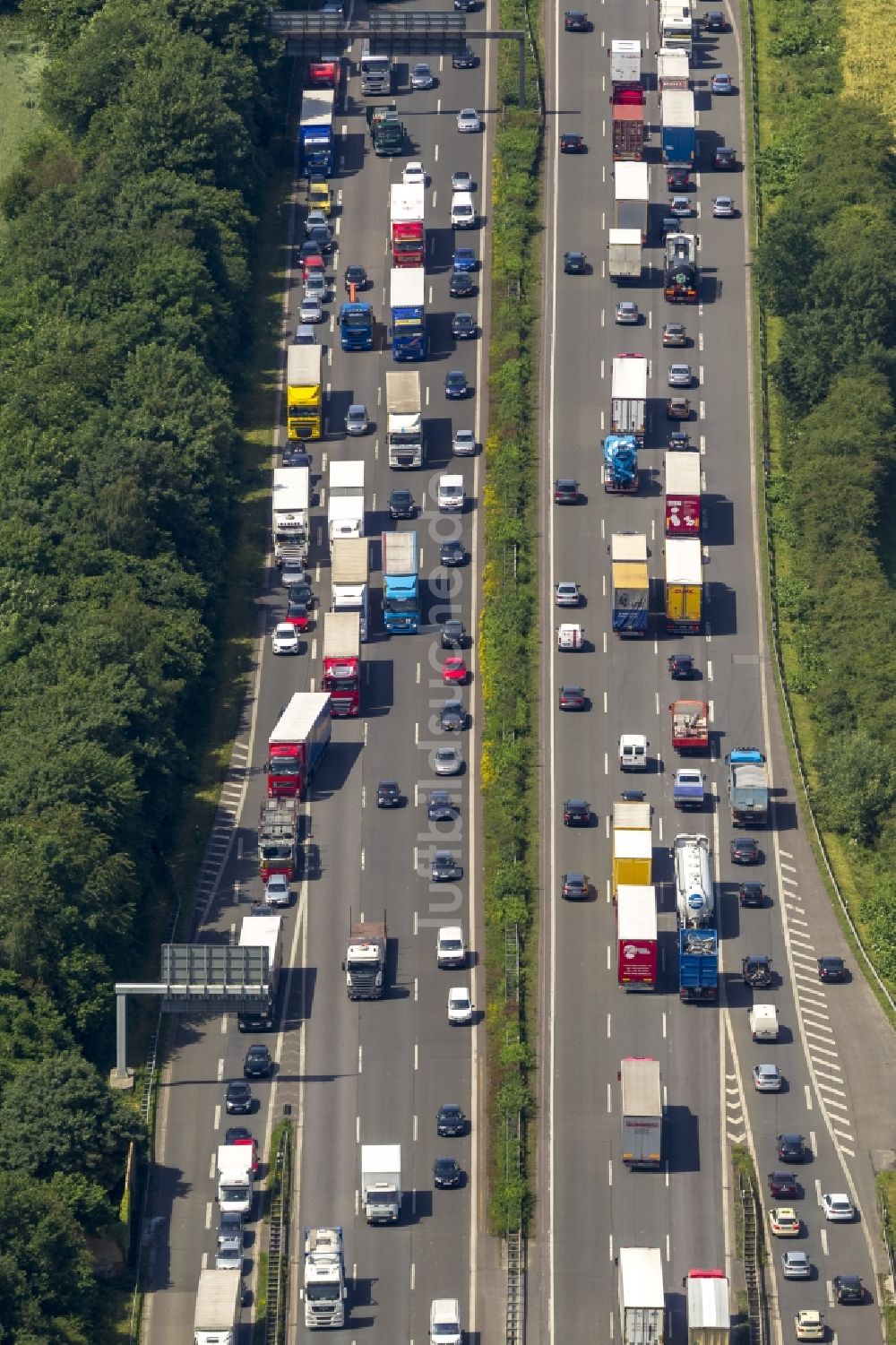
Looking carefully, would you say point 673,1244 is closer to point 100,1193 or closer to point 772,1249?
point 772,1249

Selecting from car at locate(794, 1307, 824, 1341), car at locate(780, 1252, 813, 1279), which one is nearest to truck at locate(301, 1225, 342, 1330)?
car at locate(780, 1252, 813, 1279)

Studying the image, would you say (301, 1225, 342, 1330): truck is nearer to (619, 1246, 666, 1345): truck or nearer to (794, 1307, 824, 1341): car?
(619, 1246, 666, 1345): truck

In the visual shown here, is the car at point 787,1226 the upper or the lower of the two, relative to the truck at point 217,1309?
upper

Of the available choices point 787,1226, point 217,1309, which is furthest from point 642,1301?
point 217,1309

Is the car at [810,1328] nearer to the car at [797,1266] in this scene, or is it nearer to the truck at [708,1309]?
the car at [797,1266]

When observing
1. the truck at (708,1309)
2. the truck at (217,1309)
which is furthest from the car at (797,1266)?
the truck at (217,1309)

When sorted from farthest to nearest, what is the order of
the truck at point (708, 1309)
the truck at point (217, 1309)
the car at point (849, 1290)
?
1. the car at point (849, 1290)
2. the truck at point (217, 1309)
3. the truck at point (708, 1309)

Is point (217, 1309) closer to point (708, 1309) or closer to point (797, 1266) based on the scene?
point (708, 1309)
